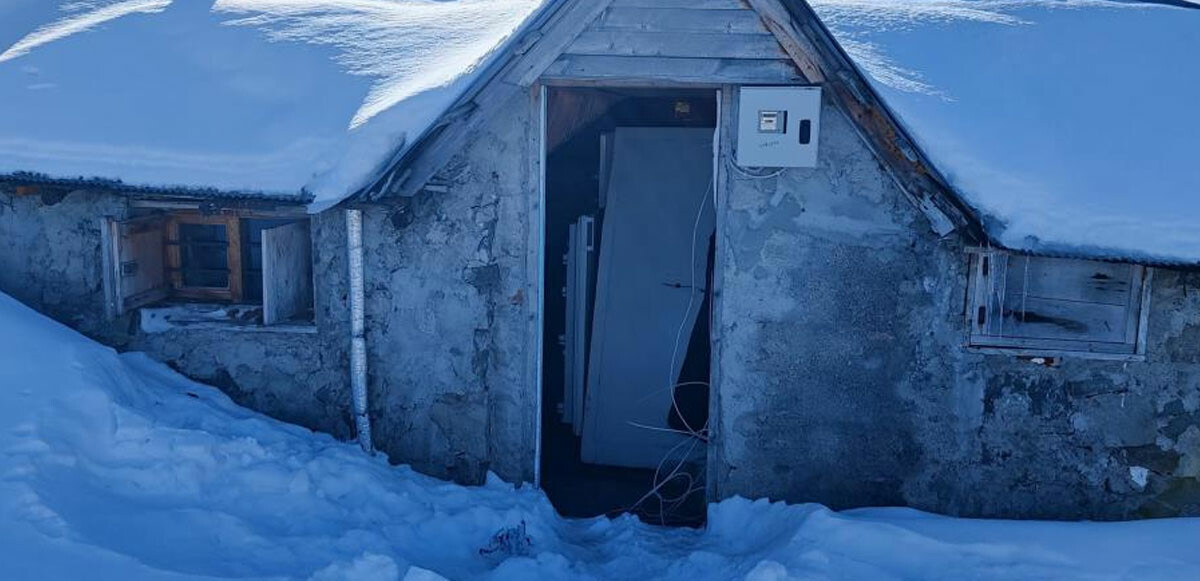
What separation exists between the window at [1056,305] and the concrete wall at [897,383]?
97mm

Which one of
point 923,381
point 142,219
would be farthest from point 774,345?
point 142,219

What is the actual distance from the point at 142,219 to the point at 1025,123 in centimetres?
622

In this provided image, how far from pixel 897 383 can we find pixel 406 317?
334 centimetres

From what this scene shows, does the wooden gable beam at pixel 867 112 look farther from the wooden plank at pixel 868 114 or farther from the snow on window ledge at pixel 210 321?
the snow on window ledge at pixel 210 321

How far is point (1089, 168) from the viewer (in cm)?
666

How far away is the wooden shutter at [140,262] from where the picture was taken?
705 centimetres

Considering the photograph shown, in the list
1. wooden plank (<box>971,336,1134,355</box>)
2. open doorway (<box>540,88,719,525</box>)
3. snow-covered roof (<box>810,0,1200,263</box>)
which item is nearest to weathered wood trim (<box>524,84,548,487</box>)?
open doorway (<box>540,88,719,525</box>)

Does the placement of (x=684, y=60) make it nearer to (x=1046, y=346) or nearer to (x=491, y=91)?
(x=491, y=91)

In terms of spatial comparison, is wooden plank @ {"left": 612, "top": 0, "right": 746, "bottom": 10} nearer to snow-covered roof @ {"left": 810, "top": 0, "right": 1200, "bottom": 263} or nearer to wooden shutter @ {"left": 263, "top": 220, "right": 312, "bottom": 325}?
snow-covered roof @ {"left": 810, "top": 0, "right": 1200, "bottom": 263}

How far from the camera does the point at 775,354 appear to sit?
6773 mm

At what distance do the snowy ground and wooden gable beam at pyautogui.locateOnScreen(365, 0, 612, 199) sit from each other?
6.11 feet

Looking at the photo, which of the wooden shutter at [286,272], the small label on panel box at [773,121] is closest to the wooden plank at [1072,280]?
the small label on panel box at [773,121]

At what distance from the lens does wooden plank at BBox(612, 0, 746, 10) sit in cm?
643

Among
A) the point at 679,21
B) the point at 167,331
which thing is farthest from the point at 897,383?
the point at 167,331
